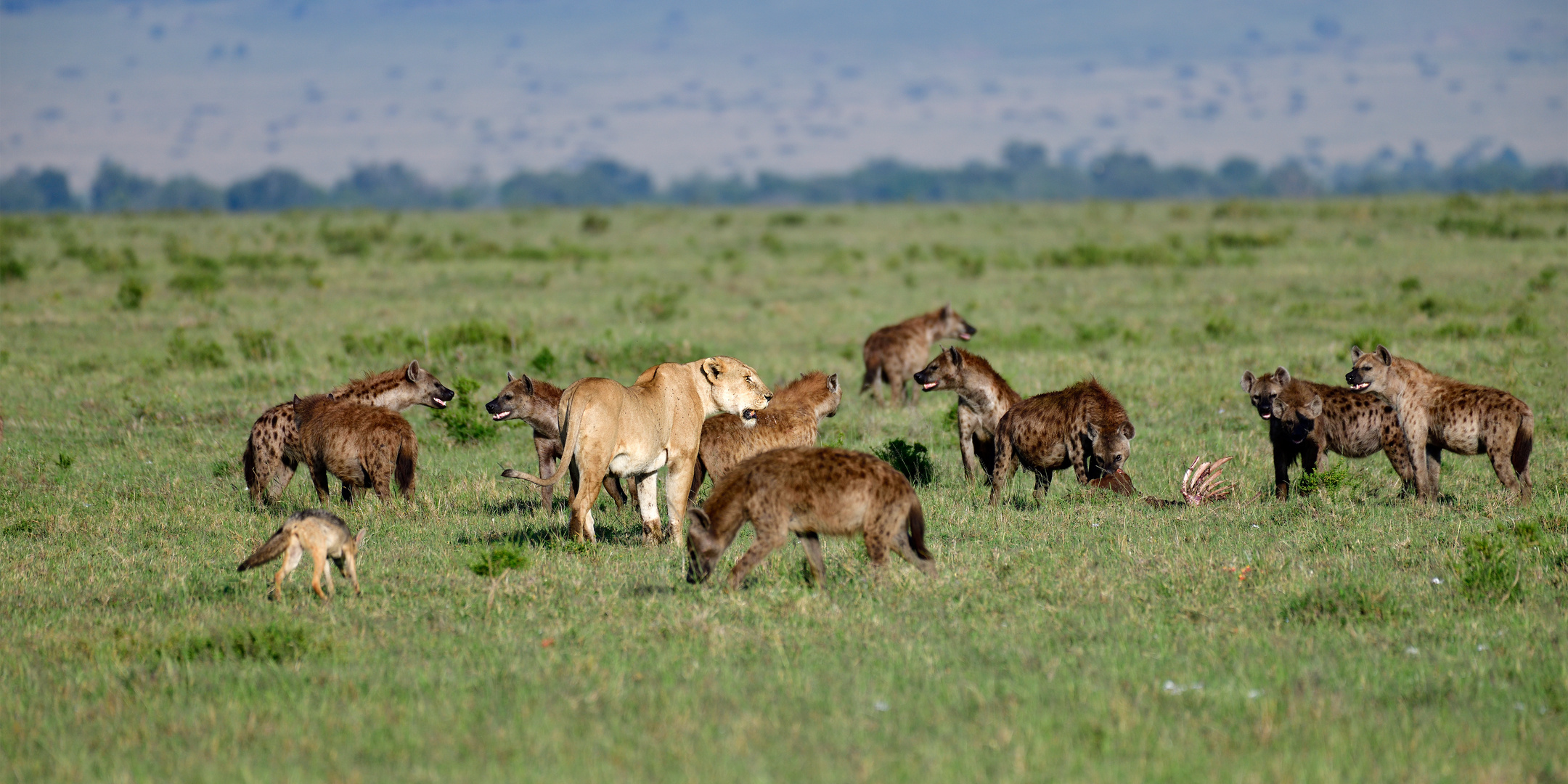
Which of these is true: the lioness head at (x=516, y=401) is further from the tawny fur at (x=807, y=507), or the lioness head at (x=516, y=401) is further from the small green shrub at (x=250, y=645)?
the small green shrub at (x=250, y=645)

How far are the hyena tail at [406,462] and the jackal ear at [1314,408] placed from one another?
714 centimetres

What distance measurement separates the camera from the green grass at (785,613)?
5.51 metres

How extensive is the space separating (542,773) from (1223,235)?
3702 cm

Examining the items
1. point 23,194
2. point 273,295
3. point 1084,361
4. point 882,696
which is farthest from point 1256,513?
point 23,194

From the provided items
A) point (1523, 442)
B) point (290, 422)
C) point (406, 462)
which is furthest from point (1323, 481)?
point (290, 422)

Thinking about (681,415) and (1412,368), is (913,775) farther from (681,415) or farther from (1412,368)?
(1412,368)

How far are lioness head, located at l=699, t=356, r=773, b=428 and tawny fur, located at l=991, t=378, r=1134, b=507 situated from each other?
90.0 inches

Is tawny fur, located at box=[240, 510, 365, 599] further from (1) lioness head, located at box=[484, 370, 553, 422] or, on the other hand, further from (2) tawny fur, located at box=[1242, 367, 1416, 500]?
(2) tawny fur, located at box=[1242, 367, 1416, 500]

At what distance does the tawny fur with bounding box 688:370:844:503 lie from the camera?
10.5 metres

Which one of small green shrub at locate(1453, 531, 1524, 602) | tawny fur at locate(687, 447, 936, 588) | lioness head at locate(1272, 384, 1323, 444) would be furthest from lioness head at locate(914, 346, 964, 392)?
small green shrub at locate(1453, 531, 1524, 602)

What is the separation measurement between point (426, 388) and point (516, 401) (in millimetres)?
1726

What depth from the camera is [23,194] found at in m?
150

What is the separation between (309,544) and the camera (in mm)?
7715

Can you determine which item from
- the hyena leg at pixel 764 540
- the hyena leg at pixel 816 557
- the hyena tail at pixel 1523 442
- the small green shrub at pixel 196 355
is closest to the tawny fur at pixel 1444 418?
the hyena tail at pixel 1523 442
